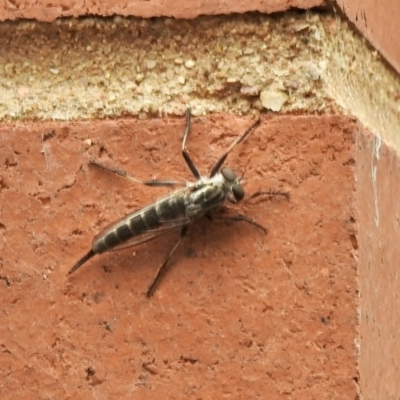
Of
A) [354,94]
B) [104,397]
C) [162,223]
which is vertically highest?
[354,94]

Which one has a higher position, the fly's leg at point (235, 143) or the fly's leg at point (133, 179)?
the fly's leg at point (235, 143)

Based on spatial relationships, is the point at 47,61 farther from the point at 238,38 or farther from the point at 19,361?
the point at 19,361

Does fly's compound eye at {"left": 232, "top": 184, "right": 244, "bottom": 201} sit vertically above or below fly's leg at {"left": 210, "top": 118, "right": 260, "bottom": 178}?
below

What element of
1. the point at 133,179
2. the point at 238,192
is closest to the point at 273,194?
the point at 238,192

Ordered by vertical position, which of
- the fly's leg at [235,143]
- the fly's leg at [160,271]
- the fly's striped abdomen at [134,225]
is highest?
the fly's leg at [235,143]

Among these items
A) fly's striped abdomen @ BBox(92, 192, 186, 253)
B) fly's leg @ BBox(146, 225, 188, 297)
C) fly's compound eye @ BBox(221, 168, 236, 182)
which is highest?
fly's compound eye @ BBox(221, 168, 236, 182)

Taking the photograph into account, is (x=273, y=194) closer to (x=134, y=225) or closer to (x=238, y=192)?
(x=238, y=192)

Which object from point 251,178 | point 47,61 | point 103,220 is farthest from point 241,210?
point 47,61
